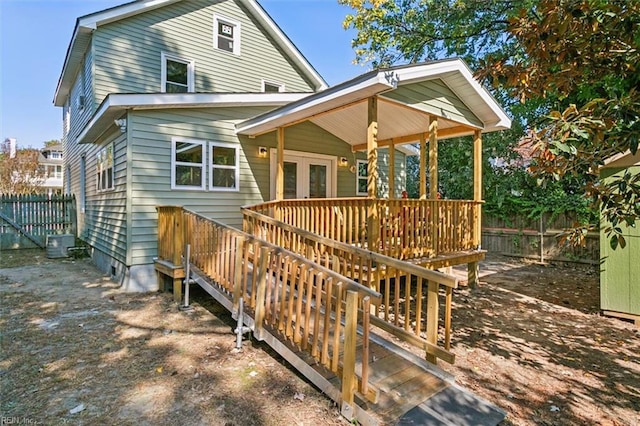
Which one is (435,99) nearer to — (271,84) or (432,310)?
(432,310)

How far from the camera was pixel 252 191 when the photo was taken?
8133 mm

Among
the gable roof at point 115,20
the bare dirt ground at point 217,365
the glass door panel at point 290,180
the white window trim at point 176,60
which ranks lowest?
the bare dirt ground at point 217,365

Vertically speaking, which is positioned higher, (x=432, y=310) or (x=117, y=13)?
(x=117, y=13)

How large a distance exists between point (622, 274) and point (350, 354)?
5340 mm

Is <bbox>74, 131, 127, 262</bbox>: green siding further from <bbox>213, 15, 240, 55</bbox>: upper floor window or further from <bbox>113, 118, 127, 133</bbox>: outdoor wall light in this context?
<bbox>213, 15, 240, 55</bbox>: upper floor window

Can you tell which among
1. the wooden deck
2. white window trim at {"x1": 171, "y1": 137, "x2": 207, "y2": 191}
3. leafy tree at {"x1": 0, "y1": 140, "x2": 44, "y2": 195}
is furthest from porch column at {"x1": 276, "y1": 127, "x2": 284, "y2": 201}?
leafy tree at {"x1": 0, "y1": 140, "x2": 44, "y2": 195}

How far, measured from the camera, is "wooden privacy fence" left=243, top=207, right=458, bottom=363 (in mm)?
3295

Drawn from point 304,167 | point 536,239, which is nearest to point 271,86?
point 304,167

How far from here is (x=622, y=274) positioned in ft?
17.7

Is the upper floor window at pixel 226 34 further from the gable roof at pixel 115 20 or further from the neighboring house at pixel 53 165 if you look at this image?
the neighboring house at pixel 53 165

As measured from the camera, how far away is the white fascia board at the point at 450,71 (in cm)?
527

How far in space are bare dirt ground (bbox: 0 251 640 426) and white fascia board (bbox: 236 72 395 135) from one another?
369cm

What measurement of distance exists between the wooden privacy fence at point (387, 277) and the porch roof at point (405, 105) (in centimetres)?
210

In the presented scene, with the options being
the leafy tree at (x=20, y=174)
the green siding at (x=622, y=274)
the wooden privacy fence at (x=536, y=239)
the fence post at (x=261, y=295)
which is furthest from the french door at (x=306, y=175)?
the leafy tree at (x=20, y=174)
